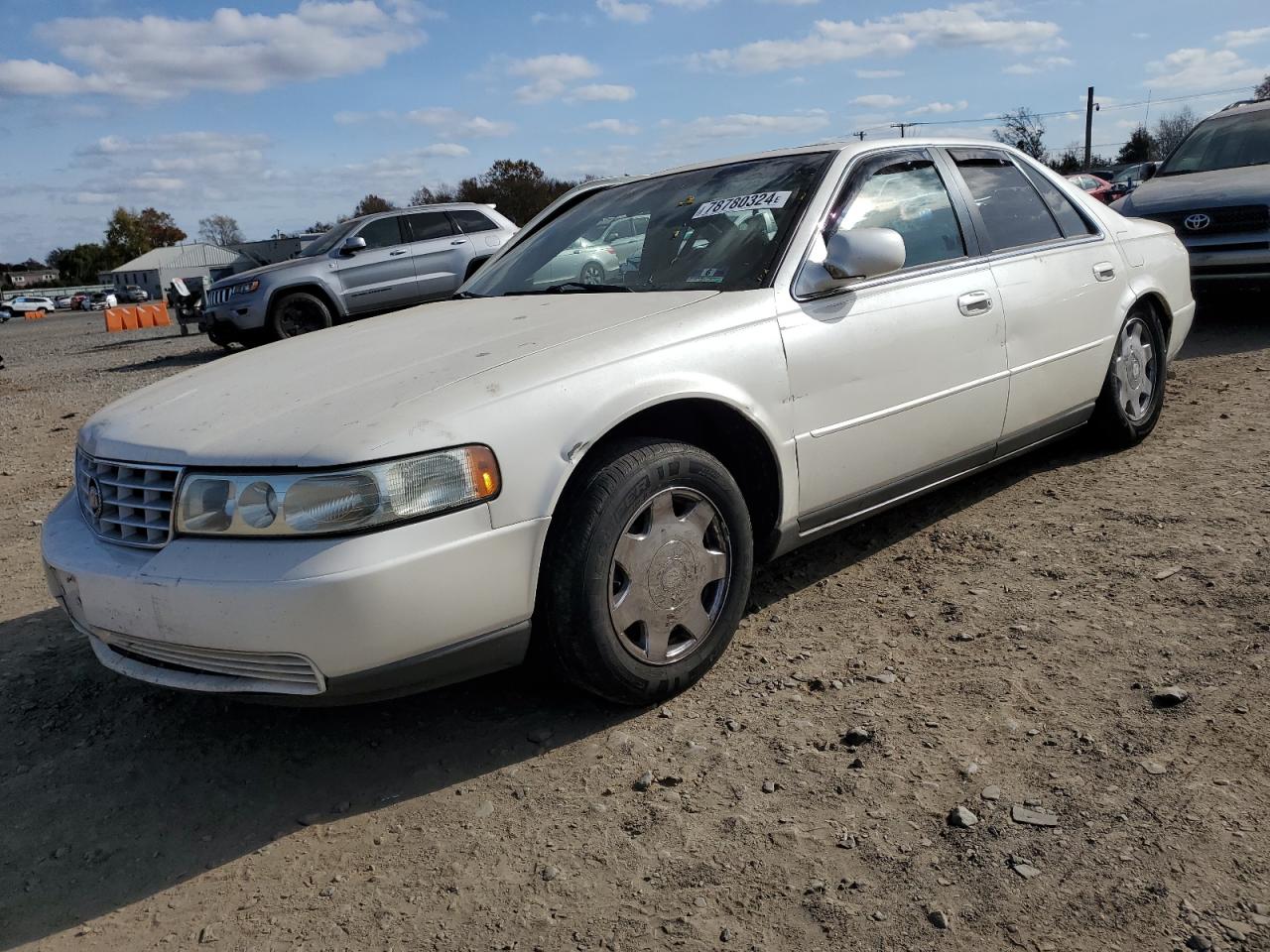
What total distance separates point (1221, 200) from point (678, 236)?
6.32 metres

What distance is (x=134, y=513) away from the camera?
2697mm

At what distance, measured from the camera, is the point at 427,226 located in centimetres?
1324

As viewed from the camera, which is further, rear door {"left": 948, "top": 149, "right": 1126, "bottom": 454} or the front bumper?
rear door {"left": 948, "top": 149, "right": 1126, "bottom": 454}

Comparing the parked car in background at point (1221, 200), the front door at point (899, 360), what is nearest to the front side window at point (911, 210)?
the front door at point (899, 360)

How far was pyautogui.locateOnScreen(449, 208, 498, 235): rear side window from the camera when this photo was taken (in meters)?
13.5

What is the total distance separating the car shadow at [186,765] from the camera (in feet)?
8.14

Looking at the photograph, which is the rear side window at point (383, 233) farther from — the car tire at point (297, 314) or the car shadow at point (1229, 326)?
the car shadow at point (1229, 326)

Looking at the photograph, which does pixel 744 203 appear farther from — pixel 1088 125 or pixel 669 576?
pixel 1088 125

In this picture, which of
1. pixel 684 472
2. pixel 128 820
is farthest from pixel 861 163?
pixel 128 820

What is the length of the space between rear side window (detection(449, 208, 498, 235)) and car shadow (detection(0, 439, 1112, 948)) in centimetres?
1052

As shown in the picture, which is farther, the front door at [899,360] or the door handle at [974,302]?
the door handle at [974,302]

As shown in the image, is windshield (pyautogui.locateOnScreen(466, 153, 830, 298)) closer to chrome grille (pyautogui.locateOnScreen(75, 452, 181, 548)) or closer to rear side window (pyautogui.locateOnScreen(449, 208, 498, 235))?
chrome grille (pyautogui.locateOnScreen(75, 452, 181, 548))

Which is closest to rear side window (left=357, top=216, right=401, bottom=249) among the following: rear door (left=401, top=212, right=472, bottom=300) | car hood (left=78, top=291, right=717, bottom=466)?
rear door (left=401, top=212, right=472, bottom=300)

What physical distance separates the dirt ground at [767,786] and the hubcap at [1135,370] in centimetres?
104
